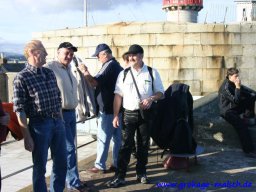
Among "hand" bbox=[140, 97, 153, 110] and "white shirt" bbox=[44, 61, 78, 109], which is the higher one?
"white shirt" bbox=[44, 61, 78, 109]

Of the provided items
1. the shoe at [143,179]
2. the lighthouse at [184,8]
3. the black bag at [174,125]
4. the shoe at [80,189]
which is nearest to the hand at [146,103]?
the black bag at [174,125]

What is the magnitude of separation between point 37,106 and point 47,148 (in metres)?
0.48

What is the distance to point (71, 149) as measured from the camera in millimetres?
4668

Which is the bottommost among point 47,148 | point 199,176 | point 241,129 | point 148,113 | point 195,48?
point 199,176

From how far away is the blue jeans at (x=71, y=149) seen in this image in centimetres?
459

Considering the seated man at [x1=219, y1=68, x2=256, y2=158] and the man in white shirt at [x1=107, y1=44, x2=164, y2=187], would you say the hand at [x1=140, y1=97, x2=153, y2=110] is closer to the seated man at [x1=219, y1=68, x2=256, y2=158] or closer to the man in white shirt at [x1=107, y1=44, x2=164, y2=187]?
the man in white shirt at [x1=107, y1=44, x2=164, y2=187]

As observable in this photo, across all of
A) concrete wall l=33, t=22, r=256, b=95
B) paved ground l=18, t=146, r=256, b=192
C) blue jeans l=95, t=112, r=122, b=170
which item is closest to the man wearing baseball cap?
paved ground l=18, t=146, r=256, b=192

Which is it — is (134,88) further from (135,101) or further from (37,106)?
(37,106)

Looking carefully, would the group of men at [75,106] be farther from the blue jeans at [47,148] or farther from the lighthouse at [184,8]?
the lighthouse at [184,8]

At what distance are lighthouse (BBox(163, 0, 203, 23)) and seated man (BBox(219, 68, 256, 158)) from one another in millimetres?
8938

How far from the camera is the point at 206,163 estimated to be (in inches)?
233

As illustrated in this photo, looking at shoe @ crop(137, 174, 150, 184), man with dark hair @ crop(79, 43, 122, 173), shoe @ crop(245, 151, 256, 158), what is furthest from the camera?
shoe @ crop(245, 151, 256, 158)

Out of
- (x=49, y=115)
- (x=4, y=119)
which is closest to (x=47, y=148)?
(x=49, y=115)

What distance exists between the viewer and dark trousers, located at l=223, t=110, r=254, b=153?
6.19 meters
